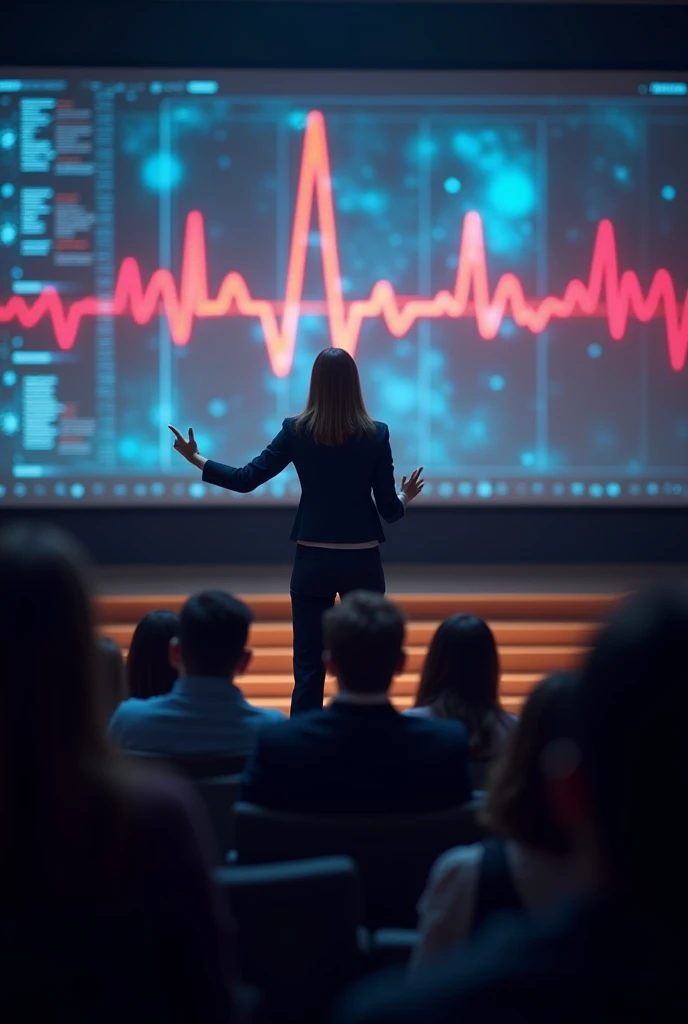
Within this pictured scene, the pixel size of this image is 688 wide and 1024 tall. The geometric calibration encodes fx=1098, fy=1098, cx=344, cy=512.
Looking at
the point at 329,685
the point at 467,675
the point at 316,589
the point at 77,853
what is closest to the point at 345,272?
Answer: the point at 329,685

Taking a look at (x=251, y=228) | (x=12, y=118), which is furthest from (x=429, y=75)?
(x=12, y=118)

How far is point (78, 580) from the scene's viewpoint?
867mm

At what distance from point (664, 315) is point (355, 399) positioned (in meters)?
2.55

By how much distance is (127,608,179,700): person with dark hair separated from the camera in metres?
2.57

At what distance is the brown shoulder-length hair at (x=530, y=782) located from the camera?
3.87 ft

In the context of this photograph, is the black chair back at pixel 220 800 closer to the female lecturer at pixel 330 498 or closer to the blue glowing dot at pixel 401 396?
the female lecturer at pixel 330 498

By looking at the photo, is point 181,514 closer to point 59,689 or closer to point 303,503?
point 303,503

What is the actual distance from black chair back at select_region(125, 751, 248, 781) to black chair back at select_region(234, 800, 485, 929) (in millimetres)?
384

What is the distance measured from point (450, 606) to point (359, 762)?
3.31 m

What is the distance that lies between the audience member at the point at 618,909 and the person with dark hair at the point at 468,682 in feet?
5.18

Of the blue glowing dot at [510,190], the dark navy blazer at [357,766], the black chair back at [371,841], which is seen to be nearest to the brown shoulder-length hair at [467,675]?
the dark navy blazer at [357,766]

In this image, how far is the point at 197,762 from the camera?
6.48ft

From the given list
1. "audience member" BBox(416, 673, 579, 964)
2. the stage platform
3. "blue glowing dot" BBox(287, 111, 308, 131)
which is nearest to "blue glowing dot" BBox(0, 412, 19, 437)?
the stage platform

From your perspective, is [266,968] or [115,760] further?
[266,968]
